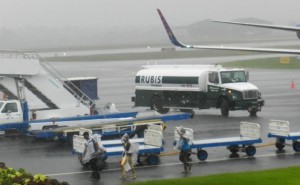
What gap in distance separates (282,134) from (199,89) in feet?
41.2

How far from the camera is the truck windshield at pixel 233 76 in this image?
38094 millimetres

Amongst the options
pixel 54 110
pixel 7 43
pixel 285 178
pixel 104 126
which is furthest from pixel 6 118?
pixel 7 43

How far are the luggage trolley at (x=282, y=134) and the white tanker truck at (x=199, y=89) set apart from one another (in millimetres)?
11003

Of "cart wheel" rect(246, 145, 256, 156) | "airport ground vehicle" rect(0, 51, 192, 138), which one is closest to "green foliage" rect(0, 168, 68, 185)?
"cart wheel" rect(246, 145, 256, 156)

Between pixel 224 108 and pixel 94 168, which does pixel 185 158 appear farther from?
pixel 224 108

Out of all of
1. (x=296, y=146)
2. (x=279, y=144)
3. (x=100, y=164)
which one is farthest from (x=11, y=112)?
(x=296, y=146)

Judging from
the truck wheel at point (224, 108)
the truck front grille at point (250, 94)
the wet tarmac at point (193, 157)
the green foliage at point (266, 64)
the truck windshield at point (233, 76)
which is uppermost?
the green foliage at point (266, 64)

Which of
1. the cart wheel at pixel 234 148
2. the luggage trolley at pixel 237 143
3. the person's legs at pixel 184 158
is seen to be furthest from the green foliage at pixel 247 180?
the cart wheel at pixel 234 148

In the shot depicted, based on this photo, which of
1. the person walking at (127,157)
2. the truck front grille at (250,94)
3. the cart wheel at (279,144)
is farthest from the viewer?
the truck front grille at (250,94)

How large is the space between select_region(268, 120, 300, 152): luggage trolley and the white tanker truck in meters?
11.0

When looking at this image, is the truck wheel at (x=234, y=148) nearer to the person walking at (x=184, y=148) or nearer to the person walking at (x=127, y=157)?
the person walking at (x=184, y=148)

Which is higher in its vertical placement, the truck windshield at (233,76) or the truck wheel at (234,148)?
the truck windshield at (233,76)

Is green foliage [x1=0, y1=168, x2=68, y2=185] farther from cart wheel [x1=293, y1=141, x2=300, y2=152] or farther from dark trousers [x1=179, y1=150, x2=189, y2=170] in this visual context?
cart wheel [x1=293, y1=141, x2=300, y2=152]

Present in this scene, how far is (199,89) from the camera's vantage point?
38062mm
